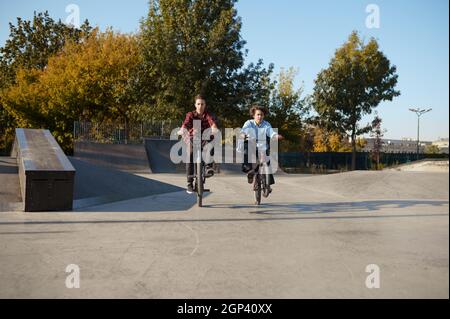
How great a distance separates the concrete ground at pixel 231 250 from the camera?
2854 millimetres

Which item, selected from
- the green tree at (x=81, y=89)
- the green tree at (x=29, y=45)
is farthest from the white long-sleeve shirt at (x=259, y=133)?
the green tree at (x=29, y=45)

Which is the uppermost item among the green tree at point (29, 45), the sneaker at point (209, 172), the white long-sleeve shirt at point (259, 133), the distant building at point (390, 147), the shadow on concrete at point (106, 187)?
the green tree at point (29, 45)

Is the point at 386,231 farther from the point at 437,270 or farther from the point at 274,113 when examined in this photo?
the point at 274,113

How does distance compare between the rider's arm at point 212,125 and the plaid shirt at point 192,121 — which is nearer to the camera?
the rider's arm at point 212,125

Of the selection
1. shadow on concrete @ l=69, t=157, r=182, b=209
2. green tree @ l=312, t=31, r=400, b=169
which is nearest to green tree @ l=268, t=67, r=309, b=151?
green tree @ l=312, t=31, r=400, b=169

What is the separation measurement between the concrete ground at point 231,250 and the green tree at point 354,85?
23356 mm

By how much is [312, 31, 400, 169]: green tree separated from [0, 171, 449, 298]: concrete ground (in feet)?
76.6

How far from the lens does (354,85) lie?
100 feet

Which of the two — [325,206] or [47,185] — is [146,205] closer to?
[47,185]

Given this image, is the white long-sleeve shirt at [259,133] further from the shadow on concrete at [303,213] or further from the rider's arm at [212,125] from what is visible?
the shadow on concrete at [303,213]

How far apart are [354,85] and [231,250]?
28.2m

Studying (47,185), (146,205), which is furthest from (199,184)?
(47,185)
